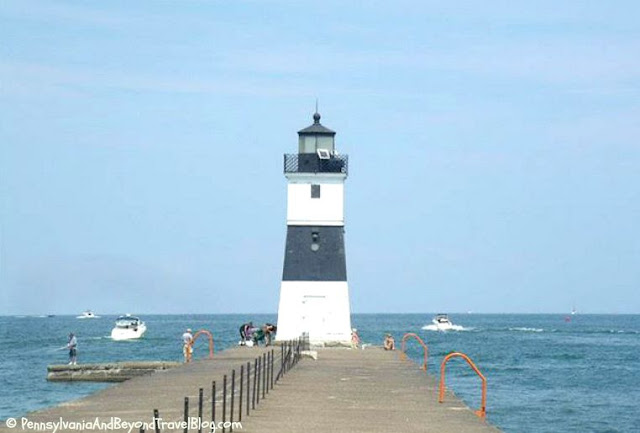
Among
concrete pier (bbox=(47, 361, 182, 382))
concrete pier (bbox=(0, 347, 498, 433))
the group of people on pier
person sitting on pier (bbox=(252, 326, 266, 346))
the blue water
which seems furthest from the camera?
person sitting on pier (bbox=(252, 326, 266, 346))

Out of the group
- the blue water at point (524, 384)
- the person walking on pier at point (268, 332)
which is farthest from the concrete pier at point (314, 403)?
the person walking on pier at point (268, 332)

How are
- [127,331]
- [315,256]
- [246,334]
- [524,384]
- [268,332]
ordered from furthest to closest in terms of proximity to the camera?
[127,331] → [524,384] → [246,334] → [268,332] → [315,256]

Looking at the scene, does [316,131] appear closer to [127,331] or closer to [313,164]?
[313,164]

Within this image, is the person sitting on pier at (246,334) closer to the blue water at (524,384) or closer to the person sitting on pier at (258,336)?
the person sitting on pier at (258,336)

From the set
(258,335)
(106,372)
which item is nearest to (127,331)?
(258,335)

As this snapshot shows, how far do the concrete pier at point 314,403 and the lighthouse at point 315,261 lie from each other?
30.9 feet

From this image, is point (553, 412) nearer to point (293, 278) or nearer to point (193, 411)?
point (293, 278)

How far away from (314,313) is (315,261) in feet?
6.13

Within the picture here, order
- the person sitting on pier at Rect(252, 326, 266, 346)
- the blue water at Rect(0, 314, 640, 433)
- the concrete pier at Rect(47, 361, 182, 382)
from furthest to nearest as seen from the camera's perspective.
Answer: the person sitting on pier at Rect(252, 326, 266, 346) < the concrete pier at Rect(47, 361, 182, 382) < the blue water at Rect(0, 314, 640, 433)

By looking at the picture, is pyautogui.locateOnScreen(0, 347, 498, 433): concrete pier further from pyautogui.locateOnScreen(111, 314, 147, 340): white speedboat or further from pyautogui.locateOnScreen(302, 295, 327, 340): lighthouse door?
pyautogui.locateOnScreen(111, 314, 147, 340): white speedboat

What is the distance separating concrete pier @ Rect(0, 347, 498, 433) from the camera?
2264 centimetres

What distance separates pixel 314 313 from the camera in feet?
154

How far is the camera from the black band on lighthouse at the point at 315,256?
46844 millimetres

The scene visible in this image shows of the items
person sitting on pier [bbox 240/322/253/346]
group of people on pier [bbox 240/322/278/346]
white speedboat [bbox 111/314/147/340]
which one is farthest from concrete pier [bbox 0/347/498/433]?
white speedboat [bbox 111/314/147/340]
